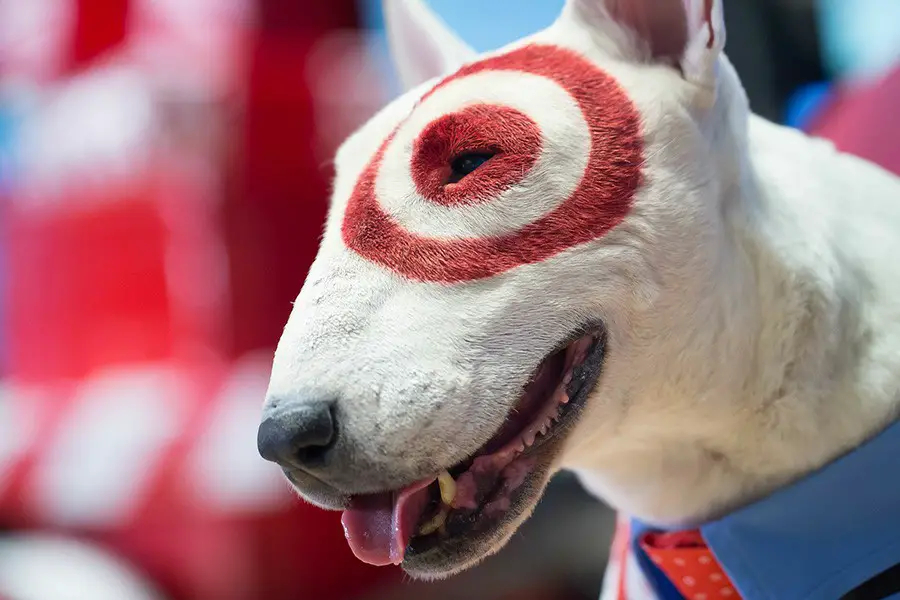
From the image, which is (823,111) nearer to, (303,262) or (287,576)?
(303,262)

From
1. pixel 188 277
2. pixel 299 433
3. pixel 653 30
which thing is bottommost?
pixel 188 277

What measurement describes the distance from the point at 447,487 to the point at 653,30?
12.1 inches

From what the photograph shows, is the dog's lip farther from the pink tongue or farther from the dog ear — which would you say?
the dog ear

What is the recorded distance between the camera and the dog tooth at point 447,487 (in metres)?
0.48

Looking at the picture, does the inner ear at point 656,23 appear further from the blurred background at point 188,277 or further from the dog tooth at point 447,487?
the blurred background at point 188,277

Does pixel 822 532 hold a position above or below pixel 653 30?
below

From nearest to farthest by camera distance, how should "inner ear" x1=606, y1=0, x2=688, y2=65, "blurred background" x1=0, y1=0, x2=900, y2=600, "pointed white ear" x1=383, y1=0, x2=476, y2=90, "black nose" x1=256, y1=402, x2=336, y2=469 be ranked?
"black nose" x1=256, y1=402, x2=336, y2=469 < "inner ear" x1=606, y1=0, x2=688, y2=65 < "pointed white ear" x1=383, y1=0, x2=476, y2=90 < "blurred background" x1=0, y1=0, x2=900, y2=600

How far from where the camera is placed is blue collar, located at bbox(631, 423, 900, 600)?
550 mm

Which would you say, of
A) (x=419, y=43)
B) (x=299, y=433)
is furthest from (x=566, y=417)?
(x=419, y=43)

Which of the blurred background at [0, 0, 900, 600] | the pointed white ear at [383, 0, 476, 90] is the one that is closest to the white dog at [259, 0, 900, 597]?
the pointed white ear at [383, 0, 476, 90]

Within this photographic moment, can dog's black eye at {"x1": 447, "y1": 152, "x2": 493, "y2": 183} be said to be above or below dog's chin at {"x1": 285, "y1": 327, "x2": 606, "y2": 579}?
above

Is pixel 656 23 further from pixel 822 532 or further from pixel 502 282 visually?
pixel 822 532

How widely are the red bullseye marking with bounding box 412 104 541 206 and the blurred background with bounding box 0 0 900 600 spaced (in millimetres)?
811

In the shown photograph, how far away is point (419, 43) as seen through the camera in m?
0.69
